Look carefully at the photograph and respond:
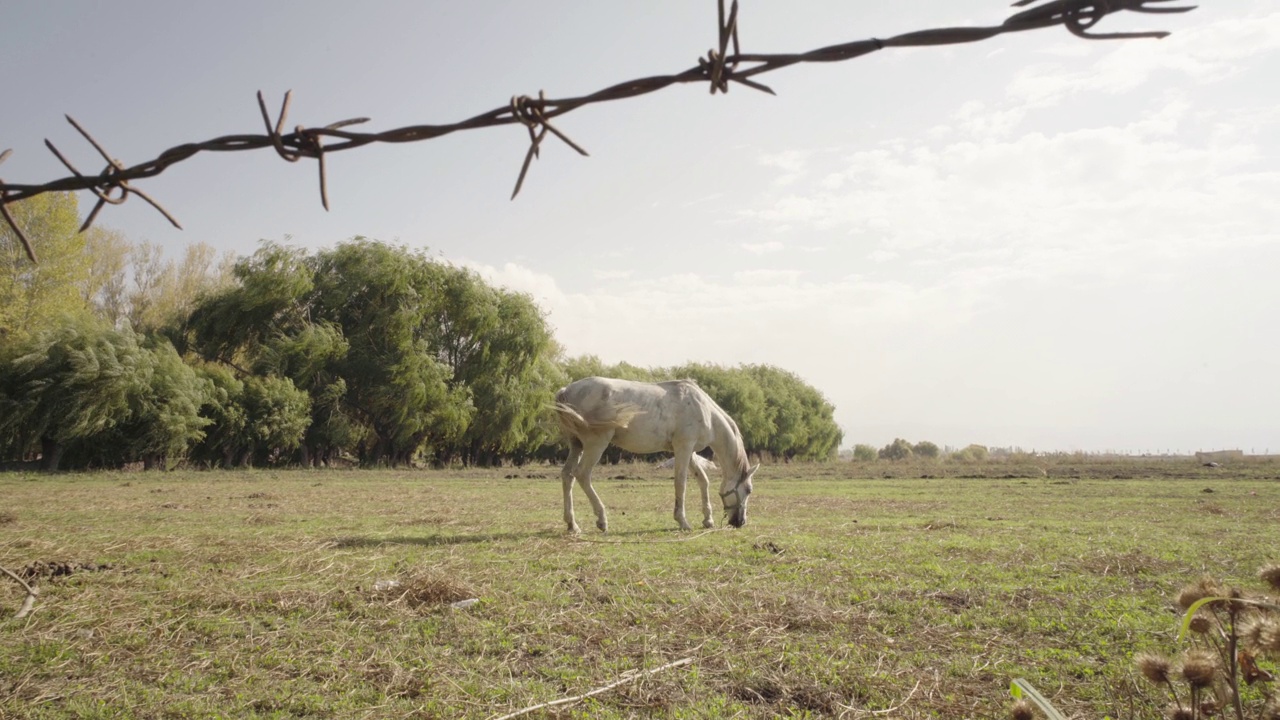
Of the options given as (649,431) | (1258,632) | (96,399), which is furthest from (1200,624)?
(96,399)

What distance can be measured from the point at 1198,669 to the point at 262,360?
35532 millimetres

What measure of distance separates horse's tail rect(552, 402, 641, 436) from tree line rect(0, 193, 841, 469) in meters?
14.2

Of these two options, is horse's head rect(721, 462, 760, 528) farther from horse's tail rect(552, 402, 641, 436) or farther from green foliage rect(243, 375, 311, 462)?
green foliage rect(243, 375, 311, 462)

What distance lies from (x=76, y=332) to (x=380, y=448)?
14.1m

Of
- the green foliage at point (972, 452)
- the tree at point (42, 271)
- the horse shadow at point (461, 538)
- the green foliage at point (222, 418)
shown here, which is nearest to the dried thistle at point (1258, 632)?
the horse shadow at point (461, 538)

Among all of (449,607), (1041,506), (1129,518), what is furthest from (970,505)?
(449,607)

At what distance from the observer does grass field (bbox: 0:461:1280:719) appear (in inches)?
147

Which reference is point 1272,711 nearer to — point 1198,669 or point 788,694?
point 1198,669

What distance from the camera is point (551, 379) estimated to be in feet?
140

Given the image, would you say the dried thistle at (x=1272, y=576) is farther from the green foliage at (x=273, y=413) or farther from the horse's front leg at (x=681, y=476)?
the green foliage at (x=273, y=413)

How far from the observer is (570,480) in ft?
33.6

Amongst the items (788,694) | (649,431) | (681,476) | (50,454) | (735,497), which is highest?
(649,431)

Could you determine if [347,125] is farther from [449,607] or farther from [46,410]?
[46,410]

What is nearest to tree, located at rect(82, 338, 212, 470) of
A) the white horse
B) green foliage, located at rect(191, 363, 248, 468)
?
green foliage, located at rect(191, 363, 248, 468)
